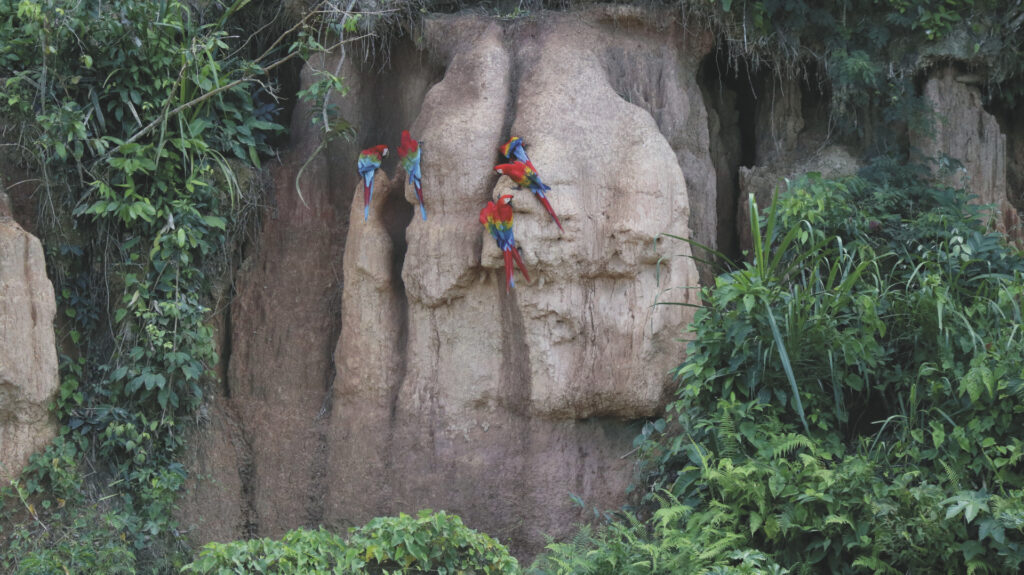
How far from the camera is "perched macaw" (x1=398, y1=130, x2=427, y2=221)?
191 inches

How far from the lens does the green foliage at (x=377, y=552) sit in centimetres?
393

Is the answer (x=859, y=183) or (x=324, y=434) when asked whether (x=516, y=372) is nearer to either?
(x=324, y=434)

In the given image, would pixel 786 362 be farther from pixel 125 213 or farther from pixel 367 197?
pixel 125 213

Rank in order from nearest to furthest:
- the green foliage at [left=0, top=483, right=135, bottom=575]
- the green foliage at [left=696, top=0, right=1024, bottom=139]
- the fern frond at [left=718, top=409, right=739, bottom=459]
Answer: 1. the fern frond at [left=718, top=409, right=739, bottom=459]
2. the green foliage at [left=0, top=483, right=135, bottom=575]
3. the green foliage at [left=696, top=0, right=1024, bottom=139]

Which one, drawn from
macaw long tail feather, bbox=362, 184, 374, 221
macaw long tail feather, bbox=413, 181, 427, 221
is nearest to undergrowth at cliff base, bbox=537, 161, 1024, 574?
macaw long tail feather, bbox=413, 181, 427, 221

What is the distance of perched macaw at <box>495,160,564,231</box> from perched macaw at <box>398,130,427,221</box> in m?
0.41

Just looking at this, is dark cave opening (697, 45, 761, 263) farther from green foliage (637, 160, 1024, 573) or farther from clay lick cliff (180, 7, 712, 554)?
green foliage (637, 160, 1024, 573)

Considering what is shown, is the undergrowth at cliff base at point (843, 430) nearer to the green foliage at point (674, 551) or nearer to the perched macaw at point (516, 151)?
the green foliage at point (674, 551)

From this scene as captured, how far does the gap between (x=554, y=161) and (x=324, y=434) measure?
5.99 ft

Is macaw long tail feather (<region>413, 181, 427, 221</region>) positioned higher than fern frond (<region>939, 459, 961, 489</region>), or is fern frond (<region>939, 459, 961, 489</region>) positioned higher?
macaw long tail feather (<region>413, 181, 427, 221</region>)

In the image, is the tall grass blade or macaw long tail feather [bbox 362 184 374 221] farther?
macaw long tail feather [bbox 362 184 374 221]

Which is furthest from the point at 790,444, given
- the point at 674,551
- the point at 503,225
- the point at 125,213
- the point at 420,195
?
the point at 125,213

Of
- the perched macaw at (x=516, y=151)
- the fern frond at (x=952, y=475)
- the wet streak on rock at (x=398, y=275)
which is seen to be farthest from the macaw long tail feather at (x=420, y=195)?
the fern frond at (x=952, y=475)

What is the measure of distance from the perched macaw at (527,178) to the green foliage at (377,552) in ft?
5.00
